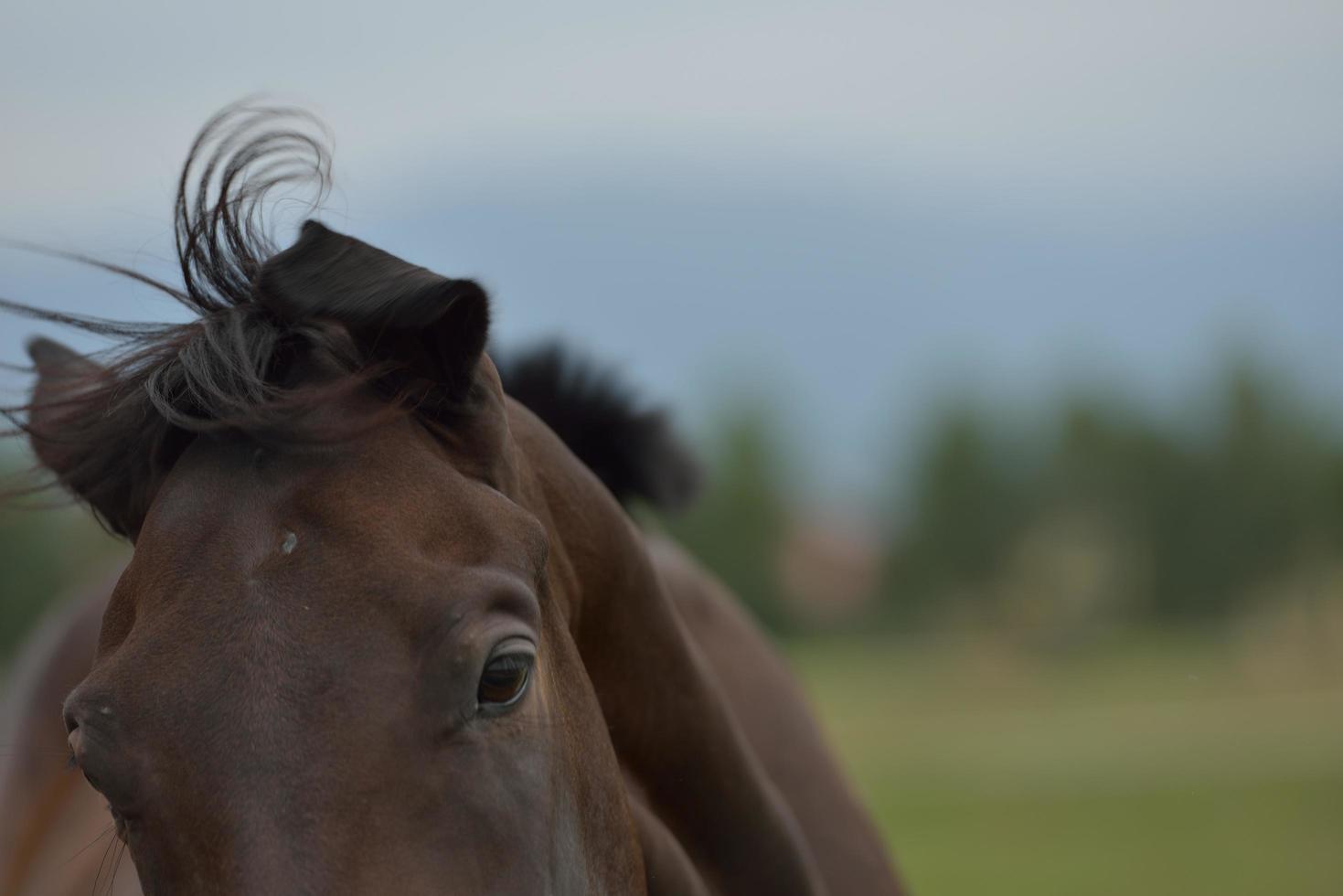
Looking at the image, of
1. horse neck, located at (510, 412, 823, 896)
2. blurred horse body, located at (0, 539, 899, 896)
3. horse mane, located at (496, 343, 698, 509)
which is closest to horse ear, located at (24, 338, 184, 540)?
horse neck, located at (510, 412, 823, 896)

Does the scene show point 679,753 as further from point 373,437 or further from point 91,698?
point 91,698

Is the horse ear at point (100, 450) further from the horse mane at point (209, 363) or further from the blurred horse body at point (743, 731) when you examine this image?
the blurred horse body at point (743, 731)

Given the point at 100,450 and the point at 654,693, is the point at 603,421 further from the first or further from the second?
the point at 100,450

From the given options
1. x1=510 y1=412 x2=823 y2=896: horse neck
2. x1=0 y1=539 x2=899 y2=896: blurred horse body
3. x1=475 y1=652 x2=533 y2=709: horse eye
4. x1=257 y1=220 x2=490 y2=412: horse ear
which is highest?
x1=257 y1=220 x2=490 y2=412: horse ear

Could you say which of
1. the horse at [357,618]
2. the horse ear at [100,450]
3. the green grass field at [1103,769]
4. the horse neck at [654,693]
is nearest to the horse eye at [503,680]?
the horse at [357,618]

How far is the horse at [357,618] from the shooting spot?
1.90 meters

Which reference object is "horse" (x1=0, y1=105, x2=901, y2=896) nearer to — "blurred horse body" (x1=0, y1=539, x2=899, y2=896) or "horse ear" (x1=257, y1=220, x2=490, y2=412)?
"horse ear" (x1=257, y1=220, x2=490, y2=412)

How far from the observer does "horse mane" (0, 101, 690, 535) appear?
2230 millimetres

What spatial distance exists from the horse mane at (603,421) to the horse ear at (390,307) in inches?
58.0

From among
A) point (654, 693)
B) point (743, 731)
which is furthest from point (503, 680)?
point (743, 731)

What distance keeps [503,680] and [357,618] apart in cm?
24

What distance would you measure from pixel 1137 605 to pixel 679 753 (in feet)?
202

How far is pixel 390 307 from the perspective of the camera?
7.46ft

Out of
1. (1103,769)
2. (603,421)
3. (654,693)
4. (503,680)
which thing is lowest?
(1103,769)
